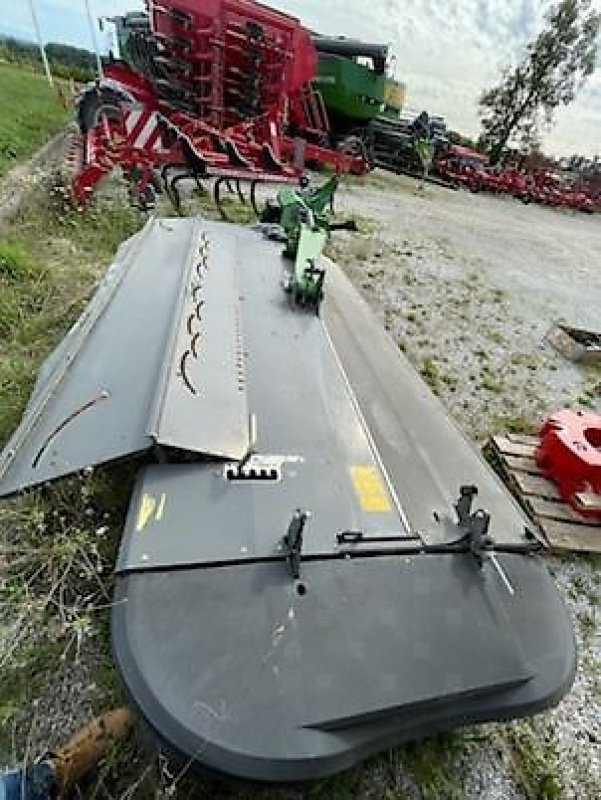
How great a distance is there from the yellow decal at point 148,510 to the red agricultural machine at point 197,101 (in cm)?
441

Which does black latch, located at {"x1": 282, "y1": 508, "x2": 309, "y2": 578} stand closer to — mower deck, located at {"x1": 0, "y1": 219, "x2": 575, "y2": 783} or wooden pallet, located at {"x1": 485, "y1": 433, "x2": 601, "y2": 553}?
mower deck, located at {"x1": 0, "y1": 219, "x2": 575, "y2": 783}

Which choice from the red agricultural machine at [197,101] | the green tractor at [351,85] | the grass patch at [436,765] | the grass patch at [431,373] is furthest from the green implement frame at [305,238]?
the green tractor at [351,85]

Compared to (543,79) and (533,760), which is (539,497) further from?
(543,79)

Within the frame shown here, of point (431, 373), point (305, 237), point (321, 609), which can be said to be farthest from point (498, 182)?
point (321, 609)

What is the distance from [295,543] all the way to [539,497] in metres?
1.76

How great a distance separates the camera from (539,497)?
2.77 metres

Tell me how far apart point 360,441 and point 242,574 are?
67 cm

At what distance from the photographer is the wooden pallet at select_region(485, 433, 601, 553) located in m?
2.55

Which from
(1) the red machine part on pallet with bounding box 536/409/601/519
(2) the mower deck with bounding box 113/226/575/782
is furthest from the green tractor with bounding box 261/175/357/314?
(1) the red machine part on pallet with bounding box 536/409/601/519

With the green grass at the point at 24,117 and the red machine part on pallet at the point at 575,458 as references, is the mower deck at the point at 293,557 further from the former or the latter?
the green grass at the point at 24,117

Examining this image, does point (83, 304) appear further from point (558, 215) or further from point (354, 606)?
point (558, 215)

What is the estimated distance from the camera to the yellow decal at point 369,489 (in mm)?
1640

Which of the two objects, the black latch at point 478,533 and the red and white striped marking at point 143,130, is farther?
the red and white striped marking at point 143,130

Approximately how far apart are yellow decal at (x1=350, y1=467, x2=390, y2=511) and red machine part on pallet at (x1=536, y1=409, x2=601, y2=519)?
136cm
